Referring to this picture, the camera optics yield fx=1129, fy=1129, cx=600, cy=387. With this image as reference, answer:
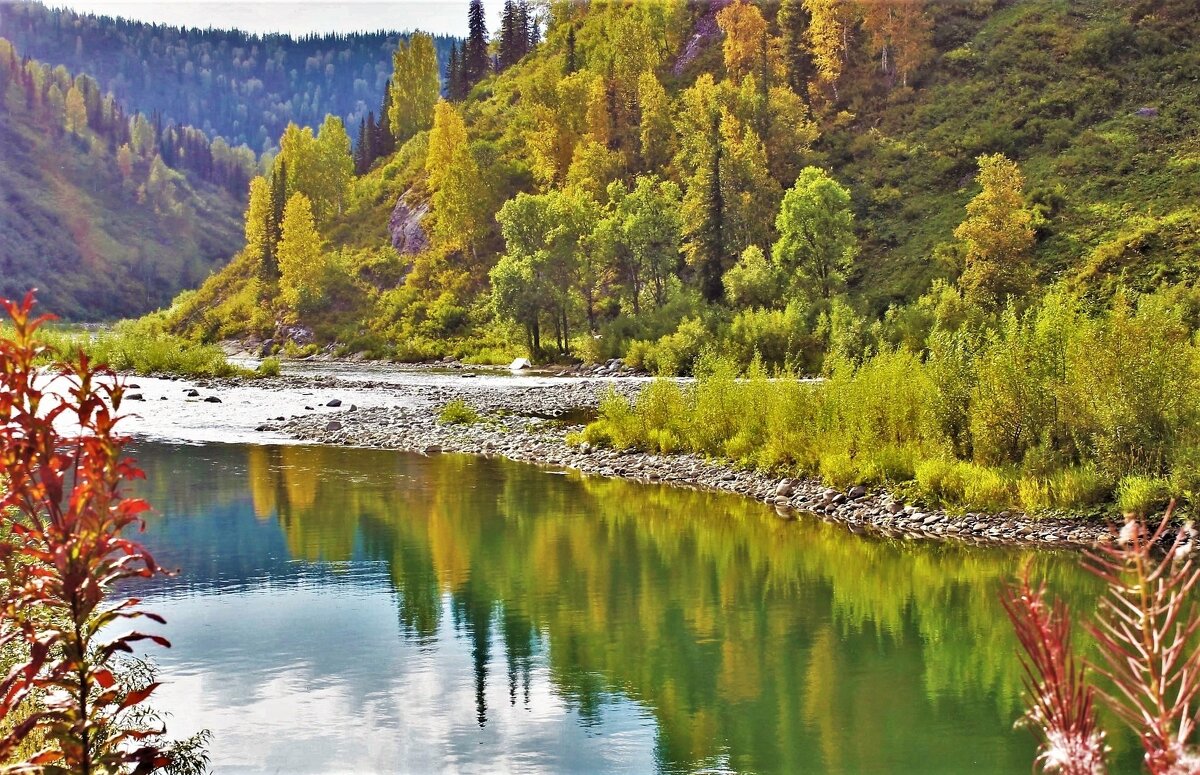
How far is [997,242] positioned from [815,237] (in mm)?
10520

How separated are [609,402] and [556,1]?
116742 millimetres

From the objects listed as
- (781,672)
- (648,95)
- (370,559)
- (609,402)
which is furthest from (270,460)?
(648,95)

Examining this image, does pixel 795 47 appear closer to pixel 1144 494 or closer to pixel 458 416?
pixel 458 416

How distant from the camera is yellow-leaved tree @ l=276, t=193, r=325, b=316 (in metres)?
96.6

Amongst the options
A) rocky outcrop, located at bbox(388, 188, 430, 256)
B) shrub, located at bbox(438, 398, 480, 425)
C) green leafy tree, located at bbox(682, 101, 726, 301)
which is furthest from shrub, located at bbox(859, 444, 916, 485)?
rocky outcrop, located at bbox(388, 188, 430, 256)

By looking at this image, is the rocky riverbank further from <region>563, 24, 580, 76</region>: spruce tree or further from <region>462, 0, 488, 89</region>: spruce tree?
<region>462, 0, 488, 89</region>: spruce tree

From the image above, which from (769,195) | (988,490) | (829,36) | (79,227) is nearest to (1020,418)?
(988,490)

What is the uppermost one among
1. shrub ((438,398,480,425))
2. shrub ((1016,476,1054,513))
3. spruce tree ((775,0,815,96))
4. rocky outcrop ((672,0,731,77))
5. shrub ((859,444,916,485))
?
rocky outcrop ((672,0,731,77))

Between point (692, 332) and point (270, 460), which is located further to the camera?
point (692, 332)

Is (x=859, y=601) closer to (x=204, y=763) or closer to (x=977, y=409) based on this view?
(x=977, y=409)

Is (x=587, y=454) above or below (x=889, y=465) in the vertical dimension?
below

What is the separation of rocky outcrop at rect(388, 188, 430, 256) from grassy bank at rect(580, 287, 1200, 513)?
79.0m

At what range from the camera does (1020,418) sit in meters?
21.3

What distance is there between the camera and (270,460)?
103 feet
